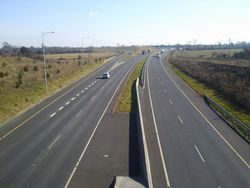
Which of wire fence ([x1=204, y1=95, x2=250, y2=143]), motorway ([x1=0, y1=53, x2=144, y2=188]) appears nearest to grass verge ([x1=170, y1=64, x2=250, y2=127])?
wire fence ([x1=204, y1=95, x2=250, y2=143])

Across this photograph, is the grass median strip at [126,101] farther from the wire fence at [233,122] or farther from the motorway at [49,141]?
the wire fence at [233,122]

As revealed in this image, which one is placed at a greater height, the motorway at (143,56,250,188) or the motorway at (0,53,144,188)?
the motorway at (143,56,250,188)

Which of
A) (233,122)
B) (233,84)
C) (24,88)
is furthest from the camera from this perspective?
(24,88)

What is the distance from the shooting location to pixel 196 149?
80.0ft

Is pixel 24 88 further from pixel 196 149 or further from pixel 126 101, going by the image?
pixel 196 149

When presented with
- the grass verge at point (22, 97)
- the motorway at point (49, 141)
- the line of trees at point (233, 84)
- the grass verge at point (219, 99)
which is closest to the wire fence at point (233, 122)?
the grass verge at point (219, 99)

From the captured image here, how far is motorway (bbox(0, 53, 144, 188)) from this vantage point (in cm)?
1986

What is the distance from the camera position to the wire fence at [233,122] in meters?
27.6

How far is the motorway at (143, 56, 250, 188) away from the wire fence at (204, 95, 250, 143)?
1.73 ft

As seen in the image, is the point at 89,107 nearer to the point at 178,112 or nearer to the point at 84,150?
the point at 178,112

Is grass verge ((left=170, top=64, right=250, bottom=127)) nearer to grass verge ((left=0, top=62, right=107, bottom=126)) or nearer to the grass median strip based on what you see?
the grass median strip

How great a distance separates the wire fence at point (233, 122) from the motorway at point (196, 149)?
0.53 metres

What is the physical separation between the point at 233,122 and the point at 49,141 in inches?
626

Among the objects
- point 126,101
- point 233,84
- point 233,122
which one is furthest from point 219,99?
point 233,122
